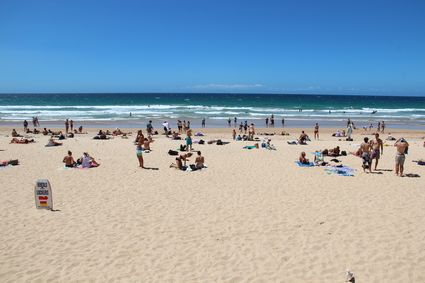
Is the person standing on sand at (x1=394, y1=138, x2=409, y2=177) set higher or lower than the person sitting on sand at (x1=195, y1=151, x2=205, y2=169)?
higher

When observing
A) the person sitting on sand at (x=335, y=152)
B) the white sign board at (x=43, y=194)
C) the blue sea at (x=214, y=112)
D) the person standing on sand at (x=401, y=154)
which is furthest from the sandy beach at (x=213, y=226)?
the blue sea at (x=214, y=112)

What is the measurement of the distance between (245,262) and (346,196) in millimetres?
4687

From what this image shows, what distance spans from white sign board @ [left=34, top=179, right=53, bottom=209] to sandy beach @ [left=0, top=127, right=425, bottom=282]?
10.7 inches

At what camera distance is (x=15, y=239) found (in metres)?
6.34

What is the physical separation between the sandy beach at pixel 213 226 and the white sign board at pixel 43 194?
0.90 feet

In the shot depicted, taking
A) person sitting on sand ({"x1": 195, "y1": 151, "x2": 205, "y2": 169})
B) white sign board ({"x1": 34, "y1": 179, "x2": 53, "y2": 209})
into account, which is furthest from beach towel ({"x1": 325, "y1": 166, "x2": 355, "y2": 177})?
white sign board ({"x1": 34, "y1": 179, "x2": 53, "y2": 209})

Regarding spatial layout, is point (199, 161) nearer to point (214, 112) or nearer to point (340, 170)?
point (340, 170)

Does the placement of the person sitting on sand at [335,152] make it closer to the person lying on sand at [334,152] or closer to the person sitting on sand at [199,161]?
the person lying on sand at [334,152]

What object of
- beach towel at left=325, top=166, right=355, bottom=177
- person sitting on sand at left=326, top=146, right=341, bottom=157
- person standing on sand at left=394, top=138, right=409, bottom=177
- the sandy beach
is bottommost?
the sandy beach

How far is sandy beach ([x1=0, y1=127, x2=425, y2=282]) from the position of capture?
5242 millimetres

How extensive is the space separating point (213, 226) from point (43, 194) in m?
4.02

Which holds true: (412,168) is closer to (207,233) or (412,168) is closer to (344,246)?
(344,246)

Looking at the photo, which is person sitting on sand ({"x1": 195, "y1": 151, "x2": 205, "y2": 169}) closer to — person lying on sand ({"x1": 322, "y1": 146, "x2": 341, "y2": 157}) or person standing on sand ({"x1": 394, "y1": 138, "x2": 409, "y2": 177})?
person lying on sand ({"x1": 322, "y1": 146, "x2": 341, "y2": 157})

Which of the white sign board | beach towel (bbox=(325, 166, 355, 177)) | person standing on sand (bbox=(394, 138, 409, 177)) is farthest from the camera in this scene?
beach towel (bbox=(325, 166, 355, 177))
